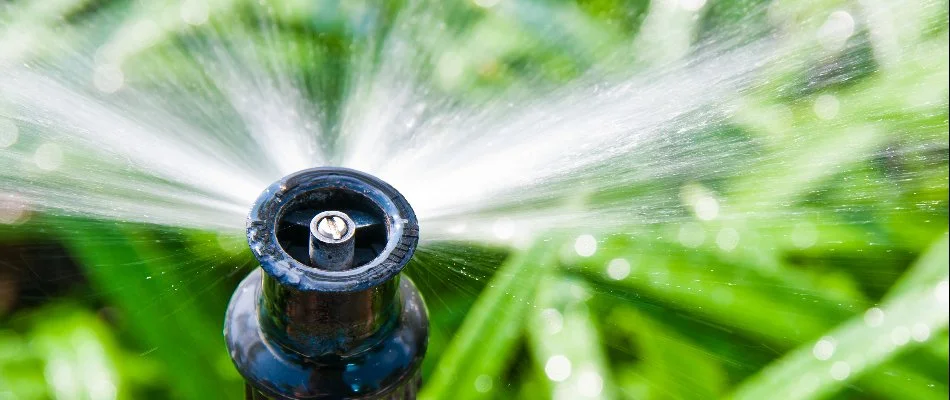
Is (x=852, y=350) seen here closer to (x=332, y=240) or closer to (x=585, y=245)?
(x=585, y=245)

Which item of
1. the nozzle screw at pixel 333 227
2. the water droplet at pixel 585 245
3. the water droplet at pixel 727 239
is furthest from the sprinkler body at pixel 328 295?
the water droplet at pixel 727 239

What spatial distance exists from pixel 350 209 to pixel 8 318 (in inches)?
31.8

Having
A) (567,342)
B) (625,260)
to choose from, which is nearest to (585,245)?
(625,260)

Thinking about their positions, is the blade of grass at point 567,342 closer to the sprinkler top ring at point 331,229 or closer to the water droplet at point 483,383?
the water droplet at point 483,383

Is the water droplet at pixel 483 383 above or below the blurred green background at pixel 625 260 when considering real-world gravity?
below

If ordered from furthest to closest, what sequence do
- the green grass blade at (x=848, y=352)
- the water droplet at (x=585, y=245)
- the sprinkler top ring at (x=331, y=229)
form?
1. the water droplet at (x=585, y=245)
2. the green grass blade at (x=848, y=352)
3. the sprinkler top ring at (x=331, y=229)

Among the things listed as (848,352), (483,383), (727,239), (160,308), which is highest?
(727,239)

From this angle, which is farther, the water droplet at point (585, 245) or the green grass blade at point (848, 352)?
the water droplet at point (585, 245)

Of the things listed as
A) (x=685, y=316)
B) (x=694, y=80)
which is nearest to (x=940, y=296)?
(x=685, y=316)

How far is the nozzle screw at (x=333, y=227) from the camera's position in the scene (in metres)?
0.47

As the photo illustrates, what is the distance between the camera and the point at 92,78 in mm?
1170

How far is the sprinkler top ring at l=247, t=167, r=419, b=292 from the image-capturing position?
45 cm

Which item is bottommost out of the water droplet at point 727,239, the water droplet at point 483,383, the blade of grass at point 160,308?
the blade of grass at point 160,308

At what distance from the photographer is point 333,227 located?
472 mm
